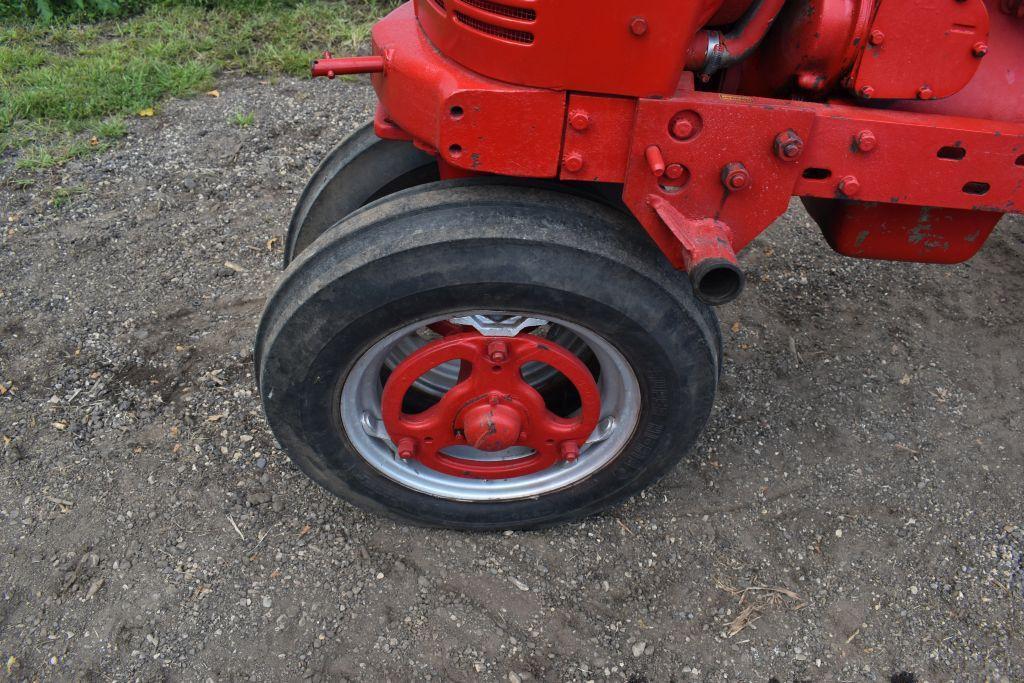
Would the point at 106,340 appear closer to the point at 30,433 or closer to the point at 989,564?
the point at 30,433

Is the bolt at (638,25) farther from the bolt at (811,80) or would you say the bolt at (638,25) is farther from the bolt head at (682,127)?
the bolt at (811,80)

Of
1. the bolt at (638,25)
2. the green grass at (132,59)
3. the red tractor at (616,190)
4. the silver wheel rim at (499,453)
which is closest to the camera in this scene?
the bolt at (638,25)

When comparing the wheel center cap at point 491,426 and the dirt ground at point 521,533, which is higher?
the wheel center cap at point 491,426

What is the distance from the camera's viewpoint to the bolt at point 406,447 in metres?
2.44

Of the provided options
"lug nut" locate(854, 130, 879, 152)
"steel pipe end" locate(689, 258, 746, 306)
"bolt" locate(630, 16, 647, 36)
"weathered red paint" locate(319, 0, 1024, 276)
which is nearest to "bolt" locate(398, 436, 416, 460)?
"weathered red paint" locate(319, 0, 1024, 276)

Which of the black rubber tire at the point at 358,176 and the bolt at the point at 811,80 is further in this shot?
the black rubber tire at the point at 358,176

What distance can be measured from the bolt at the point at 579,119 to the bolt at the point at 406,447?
1.08 m

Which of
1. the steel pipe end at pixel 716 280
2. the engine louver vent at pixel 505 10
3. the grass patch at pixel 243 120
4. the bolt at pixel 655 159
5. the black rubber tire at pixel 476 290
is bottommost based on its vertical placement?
the grass patch at pixel 243 120

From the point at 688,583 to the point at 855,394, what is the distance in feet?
3.97

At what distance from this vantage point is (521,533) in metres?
2.72

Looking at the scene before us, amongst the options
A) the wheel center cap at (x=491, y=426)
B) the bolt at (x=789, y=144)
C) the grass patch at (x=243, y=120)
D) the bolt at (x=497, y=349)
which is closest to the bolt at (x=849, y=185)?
the bolt at (x=789, y=144)

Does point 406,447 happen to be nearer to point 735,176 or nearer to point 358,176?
point 358,176

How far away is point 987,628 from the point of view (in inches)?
99.7

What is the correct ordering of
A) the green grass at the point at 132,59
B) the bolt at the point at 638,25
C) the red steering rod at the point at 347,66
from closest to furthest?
the bolt at the point at 638,25
the red steering rod at the point at 347,66
the green grass at the point at 132,59
